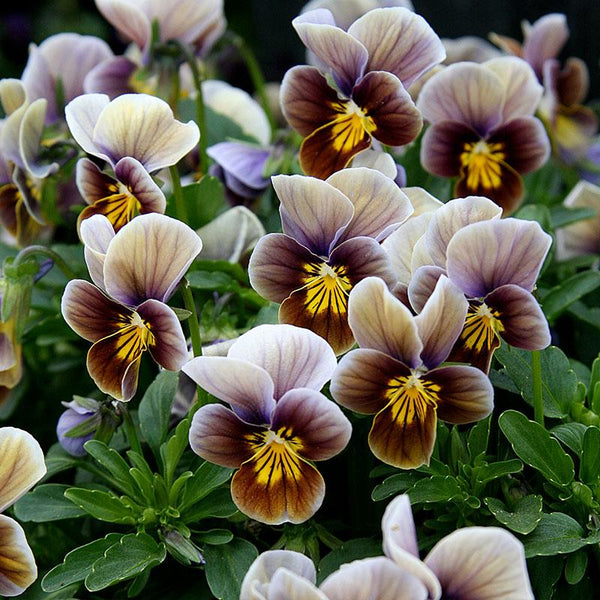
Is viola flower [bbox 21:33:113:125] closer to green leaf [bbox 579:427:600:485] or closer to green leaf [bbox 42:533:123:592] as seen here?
green leaf [bbox 42:533:123:592]

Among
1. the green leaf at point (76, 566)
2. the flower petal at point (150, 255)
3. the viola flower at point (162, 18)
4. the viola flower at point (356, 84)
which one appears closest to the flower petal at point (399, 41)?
the viola flower at point (356, 84)

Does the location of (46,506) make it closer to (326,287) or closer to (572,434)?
(326,287)

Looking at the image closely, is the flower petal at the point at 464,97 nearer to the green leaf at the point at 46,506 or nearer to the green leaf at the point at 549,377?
the green leaf at the point at 549,377

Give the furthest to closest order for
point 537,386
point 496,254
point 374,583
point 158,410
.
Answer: point 158,410 < point 537,386 < point 496,254 < point 374,583

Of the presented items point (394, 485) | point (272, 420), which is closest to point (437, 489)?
point (394, 485)

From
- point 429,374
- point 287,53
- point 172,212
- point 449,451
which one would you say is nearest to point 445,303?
point 429,374

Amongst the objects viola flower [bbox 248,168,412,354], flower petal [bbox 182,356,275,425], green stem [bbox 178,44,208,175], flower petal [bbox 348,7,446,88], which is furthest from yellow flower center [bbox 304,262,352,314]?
green stem [bbox 178,44,208,175]

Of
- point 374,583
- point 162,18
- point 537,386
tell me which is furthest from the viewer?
point 162,18
